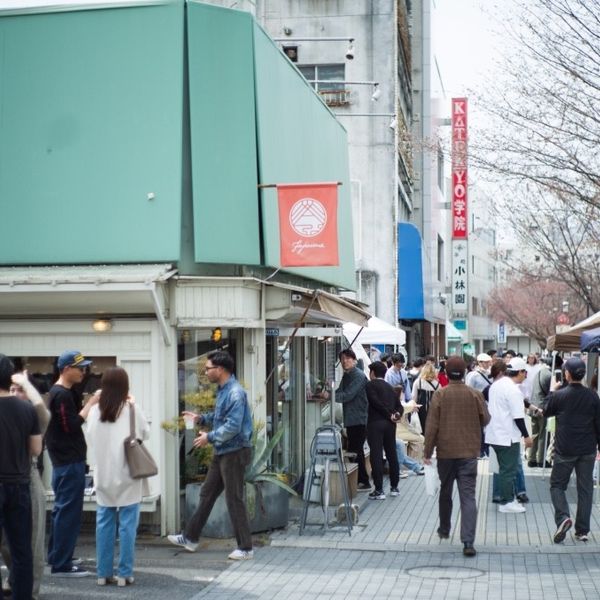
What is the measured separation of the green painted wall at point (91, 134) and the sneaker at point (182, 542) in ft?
9.50

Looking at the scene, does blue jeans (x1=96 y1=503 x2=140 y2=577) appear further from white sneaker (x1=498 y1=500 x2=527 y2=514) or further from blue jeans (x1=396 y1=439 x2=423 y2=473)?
blue jeans (x1=396 y1=439 x2=423 y2=473)

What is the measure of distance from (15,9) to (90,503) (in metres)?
5.44

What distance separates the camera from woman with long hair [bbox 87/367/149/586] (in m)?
9.73

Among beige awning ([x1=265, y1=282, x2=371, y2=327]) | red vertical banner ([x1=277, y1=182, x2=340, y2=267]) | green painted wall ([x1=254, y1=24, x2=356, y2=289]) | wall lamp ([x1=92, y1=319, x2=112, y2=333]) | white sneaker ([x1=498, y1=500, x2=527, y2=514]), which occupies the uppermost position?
green painted wall ([x1=254, y1=24, x2=356, y2=289])

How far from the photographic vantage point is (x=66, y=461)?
33.5 feet

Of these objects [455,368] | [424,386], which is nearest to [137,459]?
[455,368]

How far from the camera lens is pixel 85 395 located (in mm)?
12695

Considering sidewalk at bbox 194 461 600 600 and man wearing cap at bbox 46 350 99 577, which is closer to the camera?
sidewalk at bbox 194 461 600 600

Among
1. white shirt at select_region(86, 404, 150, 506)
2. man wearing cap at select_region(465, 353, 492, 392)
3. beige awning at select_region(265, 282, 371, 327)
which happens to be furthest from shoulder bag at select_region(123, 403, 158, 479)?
man wearing cap at select_region(465, 353, 492, 392)

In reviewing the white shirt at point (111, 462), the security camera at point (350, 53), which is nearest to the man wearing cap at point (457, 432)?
the white shirt at point (111, 462)

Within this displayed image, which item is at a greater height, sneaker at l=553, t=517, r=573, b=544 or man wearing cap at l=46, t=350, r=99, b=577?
man wearing cap at l=46, t=350, r=99, b=577

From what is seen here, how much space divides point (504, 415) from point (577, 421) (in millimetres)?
2450

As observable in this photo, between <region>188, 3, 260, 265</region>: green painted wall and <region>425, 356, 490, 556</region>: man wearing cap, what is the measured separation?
2.61 metres

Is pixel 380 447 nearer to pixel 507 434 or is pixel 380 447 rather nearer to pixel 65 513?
pixel 507 434
